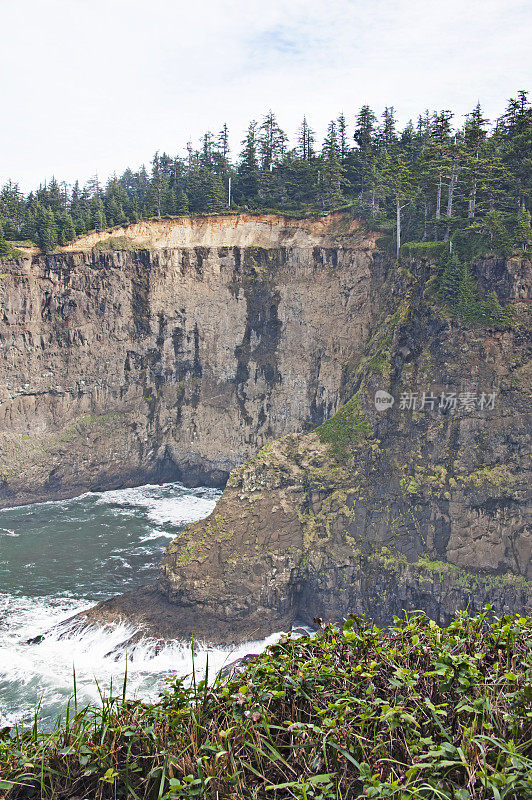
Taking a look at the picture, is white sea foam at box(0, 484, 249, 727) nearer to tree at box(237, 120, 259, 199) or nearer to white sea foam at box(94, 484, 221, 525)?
white sea foam at box(94, 484, 221, 525)

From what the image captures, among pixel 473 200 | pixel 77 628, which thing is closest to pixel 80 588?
pixel 77 628

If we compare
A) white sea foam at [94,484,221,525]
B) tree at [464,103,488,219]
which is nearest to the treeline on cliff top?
tree at [464,103,488,219]

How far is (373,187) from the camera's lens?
4491 cm

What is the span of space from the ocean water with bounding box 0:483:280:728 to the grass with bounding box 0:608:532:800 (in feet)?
43.0

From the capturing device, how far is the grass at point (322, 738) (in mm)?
4645

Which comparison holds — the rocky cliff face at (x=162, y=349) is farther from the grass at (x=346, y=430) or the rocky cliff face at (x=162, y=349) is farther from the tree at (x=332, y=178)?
the grass at (x=346, y=430)

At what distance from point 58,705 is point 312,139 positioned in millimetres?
57245

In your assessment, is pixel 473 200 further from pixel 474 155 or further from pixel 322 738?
pixel 322 738

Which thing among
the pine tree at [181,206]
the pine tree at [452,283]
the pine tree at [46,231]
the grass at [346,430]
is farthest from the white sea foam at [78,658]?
the pine tree at [181,206]

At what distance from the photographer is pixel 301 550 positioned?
30094 mm

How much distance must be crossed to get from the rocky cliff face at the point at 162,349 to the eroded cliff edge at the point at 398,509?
13.4m

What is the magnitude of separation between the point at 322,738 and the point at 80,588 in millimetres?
30307

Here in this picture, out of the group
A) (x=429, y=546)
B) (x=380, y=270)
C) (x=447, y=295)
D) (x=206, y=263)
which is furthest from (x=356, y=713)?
(x=206, y=263)

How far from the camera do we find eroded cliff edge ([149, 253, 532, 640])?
27.7 metres
